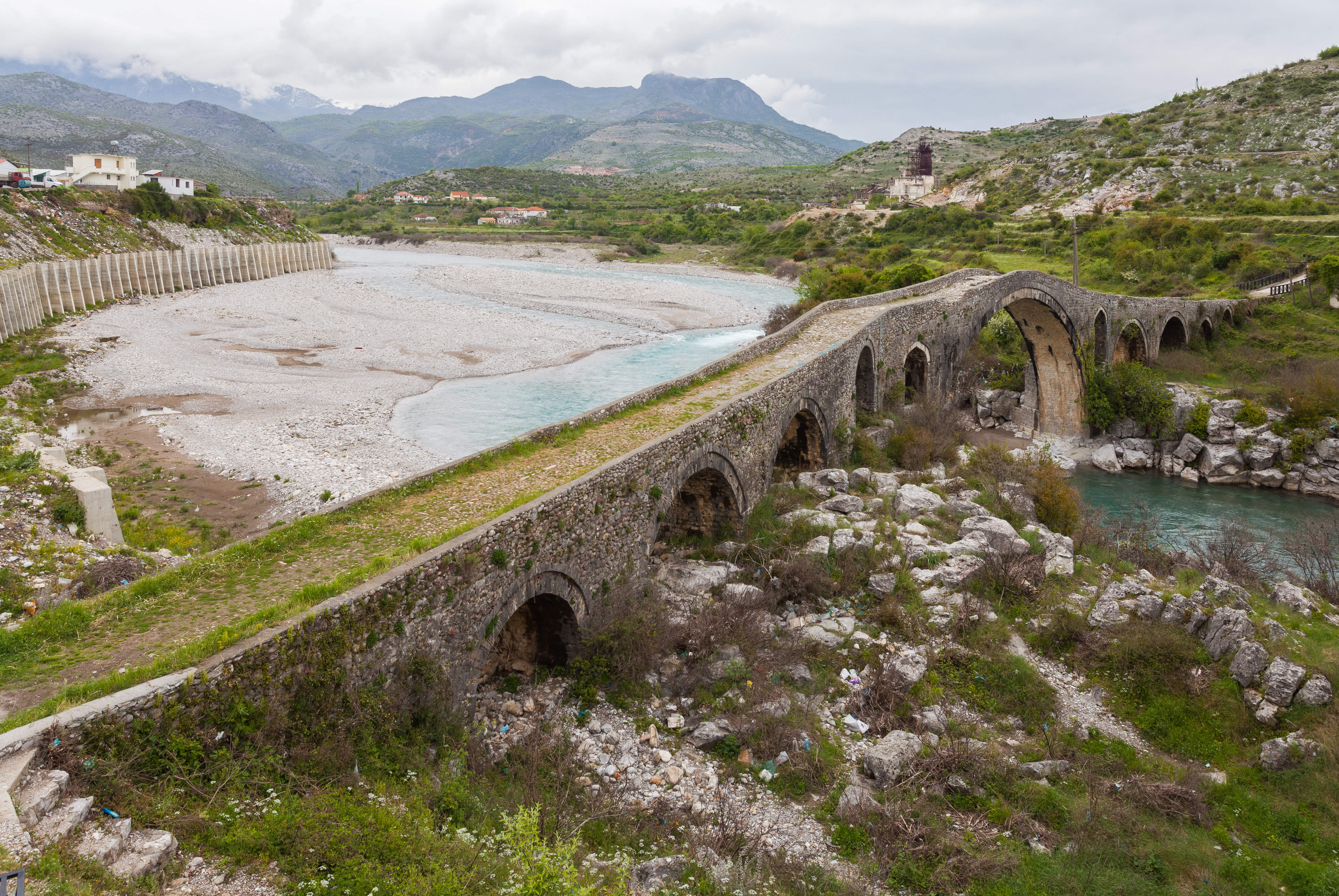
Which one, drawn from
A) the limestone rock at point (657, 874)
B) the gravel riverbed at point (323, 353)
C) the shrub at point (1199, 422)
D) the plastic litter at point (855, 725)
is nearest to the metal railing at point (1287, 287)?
the shrub at point (1199, 422)

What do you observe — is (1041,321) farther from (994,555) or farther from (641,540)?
(641,540)

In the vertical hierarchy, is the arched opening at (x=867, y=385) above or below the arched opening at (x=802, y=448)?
above

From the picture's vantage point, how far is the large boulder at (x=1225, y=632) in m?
12.5

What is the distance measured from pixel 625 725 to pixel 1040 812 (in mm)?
5174

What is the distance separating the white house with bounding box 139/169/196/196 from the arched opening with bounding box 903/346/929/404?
207ft

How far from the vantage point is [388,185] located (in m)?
154

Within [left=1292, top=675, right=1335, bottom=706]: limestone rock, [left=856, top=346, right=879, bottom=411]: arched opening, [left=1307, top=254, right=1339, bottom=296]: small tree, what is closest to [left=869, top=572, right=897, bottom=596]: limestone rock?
[left=1292, top=675, right=1335, bottom=706]: limestone rock

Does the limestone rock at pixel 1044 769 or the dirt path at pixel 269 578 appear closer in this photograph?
the dirt path at pixel 269 578

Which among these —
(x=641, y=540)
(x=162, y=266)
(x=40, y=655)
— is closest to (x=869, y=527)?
(x=641, y=540)

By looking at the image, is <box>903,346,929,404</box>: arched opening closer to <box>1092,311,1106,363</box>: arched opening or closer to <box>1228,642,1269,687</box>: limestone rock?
<box>1092,311,1106,363</box>: arched opening

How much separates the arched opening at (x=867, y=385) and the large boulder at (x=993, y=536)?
6.84 meters

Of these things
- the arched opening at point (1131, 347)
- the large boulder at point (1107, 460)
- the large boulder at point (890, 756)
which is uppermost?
the arched opening at point (1131, 347)

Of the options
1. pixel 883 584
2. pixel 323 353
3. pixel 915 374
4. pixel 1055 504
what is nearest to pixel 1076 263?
pixel 915 374

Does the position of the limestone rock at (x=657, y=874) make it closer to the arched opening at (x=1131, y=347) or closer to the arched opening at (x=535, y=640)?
the arched opening at (x=535, y=640)
